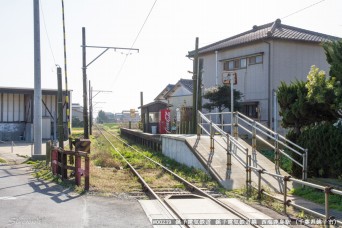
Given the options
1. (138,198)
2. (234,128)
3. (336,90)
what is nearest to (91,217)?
(138,198)

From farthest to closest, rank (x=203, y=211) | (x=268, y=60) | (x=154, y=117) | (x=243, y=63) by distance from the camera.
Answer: (x=154, y=117) → (x=243, y=63) → (x=268, y=60) → (x=203, y=211)

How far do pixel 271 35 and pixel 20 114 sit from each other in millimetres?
22063

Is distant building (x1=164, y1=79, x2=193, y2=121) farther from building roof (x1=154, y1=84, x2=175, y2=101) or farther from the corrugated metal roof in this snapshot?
building roof (x1=154, y1=84, x2=175, y2=101)

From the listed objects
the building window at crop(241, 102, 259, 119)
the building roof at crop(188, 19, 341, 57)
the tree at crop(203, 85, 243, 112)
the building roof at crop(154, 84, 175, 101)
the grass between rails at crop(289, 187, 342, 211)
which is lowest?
the grass between rails at crop(289, 187, 342, 211)

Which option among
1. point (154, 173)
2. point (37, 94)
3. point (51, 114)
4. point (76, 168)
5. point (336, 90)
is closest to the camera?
point (336, 90)

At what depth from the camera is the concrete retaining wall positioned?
549 inches

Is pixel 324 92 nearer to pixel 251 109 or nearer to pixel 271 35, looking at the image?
pixel 271 35

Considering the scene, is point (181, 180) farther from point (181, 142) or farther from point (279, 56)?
Answer: point (279, 56)

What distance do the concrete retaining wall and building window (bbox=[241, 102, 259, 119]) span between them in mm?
8663

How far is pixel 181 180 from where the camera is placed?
38.7 feet

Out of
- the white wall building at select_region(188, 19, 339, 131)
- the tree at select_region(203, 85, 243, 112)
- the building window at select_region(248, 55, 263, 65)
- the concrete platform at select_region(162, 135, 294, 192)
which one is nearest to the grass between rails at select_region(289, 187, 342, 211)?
the concrete platform at select_region(162, 135, 294, 192)

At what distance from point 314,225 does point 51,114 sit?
30799 millimetres

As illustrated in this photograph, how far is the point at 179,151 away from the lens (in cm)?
1622

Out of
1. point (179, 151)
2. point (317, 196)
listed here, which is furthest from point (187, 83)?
point (317, 196)
